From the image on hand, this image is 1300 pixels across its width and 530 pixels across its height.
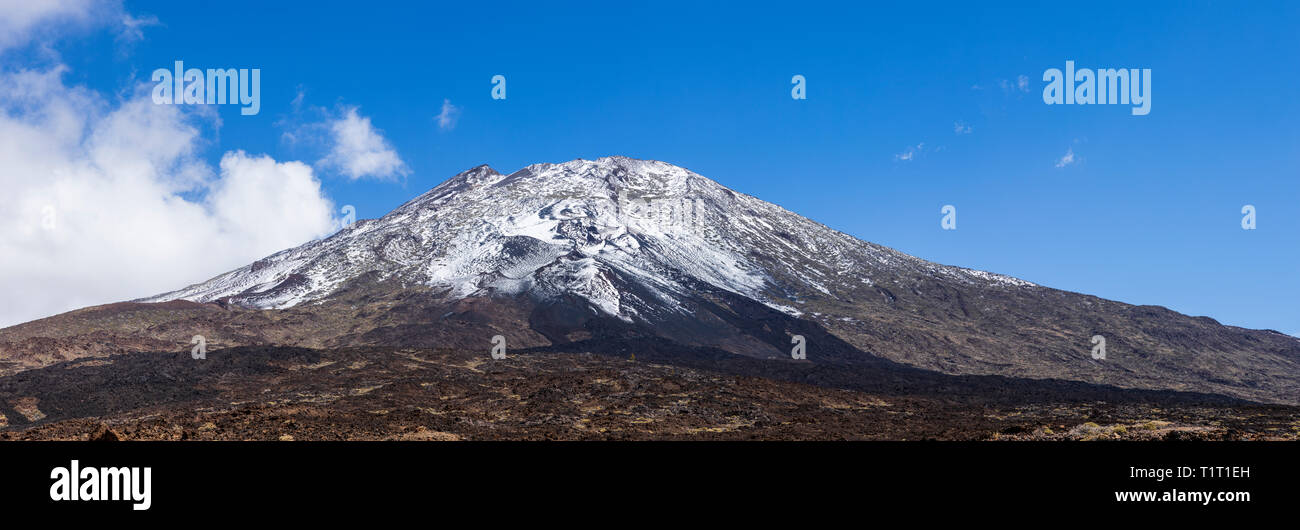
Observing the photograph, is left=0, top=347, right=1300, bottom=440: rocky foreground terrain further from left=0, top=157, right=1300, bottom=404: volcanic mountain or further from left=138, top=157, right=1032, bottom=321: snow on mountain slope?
left=138, top=157, right=1032, bottom=321: snow on mountain slope

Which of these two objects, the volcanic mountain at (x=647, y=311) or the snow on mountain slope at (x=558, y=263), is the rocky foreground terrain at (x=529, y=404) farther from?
the snow on mountain slope at (x=558, y=263)

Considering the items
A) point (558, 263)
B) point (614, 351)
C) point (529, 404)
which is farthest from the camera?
point (558, 263)

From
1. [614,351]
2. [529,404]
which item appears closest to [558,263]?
[614,351]

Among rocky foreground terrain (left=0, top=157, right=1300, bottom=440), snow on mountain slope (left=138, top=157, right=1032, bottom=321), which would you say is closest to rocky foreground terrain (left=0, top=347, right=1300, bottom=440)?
rocky foreground terrain (left=0, top=157, right=1300, bottom=440)

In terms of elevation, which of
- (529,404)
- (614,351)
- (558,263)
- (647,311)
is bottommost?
(529,404)

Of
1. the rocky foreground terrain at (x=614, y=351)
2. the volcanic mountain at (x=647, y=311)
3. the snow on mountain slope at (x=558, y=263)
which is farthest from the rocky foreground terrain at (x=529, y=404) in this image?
the snow on mountain slope at (x=558, y=263)

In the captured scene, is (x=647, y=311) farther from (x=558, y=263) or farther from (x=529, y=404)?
(x=529, y=404)

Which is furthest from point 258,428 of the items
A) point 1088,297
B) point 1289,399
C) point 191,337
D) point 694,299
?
point 1088,297

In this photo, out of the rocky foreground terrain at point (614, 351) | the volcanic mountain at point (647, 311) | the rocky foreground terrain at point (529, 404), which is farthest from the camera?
the volcanic mountain at point (647, 311)
